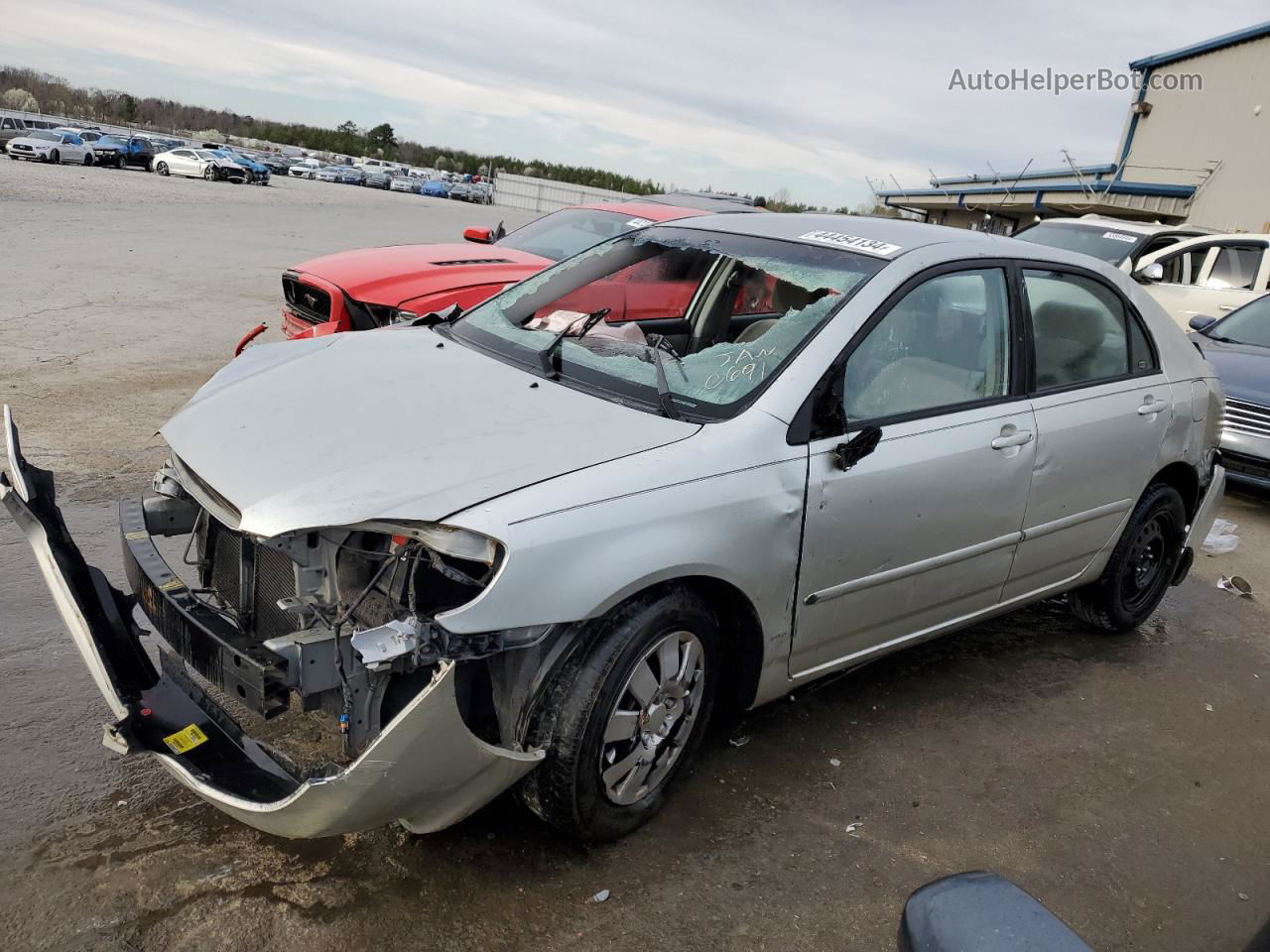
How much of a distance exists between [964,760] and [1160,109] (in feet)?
86.8

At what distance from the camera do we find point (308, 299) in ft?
21.7

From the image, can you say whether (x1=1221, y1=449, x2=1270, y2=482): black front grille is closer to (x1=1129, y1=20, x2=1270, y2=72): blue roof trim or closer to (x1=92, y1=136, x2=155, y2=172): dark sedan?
(x1=1129, y1=20, x2=1270, y2=72): blue roof trim

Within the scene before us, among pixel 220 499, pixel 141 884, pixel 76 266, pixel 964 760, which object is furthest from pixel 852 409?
pixel 76 266

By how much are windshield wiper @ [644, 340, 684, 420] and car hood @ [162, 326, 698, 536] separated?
1.7 inches

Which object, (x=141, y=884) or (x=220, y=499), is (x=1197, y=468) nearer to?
(x=220, y=499)

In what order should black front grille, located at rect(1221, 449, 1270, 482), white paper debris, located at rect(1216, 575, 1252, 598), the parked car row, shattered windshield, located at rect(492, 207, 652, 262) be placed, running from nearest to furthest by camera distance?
white paper debris, located at rect(1216, 575, 1252, 598) < black front grille, located at rect(1221, 449, 1270, 482) < shattered windshield, located at rect(492, 207, 652, 262) < the parked car row

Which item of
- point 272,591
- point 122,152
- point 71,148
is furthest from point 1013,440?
point 122,152

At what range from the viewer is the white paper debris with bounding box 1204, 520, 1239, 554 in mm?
6199

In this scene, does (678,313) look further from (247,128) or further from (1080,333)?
(247,128)

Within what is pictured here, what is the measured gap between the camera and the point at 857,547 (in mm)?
3170

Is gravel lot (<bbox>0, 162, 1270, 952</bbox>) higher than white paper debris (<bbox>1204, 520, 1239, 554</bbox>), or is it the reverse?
white paper debris (<bbox>1204, 520, 1239, 554</bbox>)

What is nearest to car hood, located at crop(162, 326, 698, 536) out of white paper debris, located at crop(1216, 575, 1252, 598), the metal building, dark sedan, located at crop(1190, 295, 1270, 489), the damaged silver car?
the damaged silver car

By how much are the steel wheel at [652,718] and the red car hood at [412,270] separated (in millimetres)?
3889

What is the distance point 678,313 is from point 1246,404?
503cm
